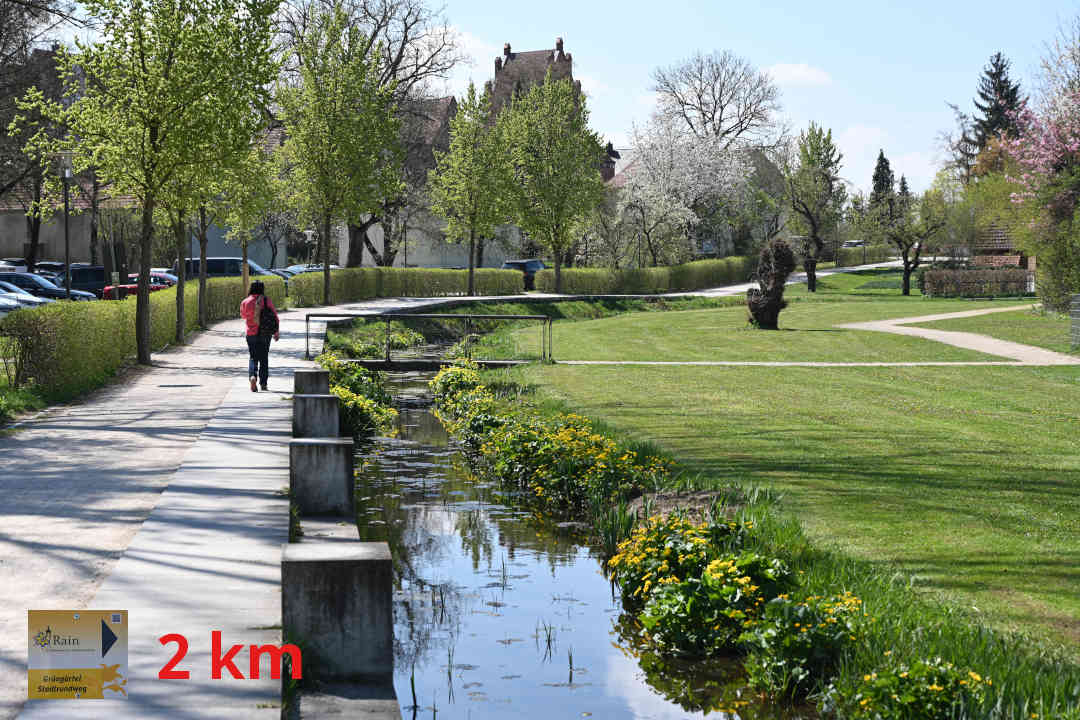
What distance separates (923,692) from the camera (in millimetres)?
5305

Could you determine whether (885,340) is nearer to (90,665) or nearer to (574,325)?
(574,325)

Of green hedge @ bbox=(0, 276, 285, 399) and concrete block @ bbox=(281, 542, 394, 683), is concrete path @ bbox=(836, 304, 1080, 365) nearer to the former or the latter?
green hedge @ bbox=(0, 276, 285, 399)

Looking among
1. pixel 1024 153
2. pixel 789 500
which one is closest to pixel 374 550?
pixel 789 500

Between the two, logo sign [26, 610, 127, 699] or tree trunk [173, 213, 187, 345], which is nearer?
logo sign [26, 610, 127, 699]

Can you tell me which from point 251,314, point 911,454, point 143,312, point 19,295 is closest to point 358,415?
point 251,314

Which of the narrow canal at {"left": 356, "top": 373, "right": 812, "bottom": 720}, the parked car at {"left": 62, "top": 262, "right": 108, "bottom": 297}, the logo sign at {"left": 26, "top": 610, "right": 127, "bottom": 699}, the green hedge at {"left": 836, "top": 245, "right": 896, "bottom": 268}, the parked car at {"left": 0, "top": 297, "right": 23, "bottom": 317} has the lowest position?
the narrow canal at {"left": 356, "top": 373, "right": 812, "bottom": 720}

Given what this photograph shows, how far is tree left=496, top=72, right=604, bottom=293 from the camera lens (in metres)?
53.8

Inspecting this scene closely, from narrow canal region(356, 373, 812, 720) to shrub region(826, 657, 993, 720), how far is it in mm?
960

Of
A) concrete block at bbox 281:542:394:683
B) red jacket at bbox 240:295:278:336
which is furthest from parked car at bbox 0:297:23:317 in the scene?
concrete block at bbox 281:542:394:683

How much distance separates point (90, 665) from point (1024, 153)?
38.0m

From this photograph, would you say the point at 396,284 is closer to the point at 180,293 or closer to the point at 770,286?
the point at 770,286

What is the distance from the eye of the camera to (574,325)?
39.6m

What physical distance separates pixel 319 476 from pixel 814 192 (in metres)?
61.6

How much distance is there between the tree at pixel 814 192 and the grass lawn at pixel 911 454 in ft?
146
